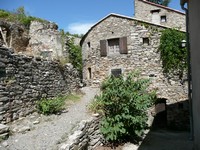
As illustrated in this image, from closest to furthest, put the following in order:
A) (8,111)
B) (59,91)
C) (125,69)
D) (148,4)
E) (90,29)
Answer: (8,111) → (59,91) → (125,69) → (90,29) → (148,4)

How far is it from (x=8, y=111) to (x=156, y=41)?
9425mm

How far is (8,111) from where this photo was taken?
25.8 ft

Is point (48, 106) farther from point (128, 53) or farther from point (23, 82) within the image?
point (128, 53)

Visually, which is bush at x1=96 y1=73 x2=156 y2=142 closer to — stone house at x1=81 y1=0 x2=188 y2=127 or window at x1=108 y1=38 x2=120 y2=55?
stone house at x1=81 y1=0 x2=188 y2=127

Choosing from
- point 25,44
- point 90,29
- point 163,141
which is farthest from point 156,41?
point 25,44

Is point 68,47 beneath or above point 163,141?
above

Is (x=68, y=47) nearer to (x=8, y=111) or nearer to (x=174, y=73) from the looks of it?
(x=174, y=73)

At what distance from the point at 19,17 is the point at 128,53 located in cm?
792

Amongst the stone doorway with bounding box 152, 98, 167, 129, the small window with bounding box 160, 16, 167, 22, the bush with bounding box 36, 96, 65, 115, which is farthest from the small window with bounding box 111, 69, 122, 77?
the bush with bounding box 36, 96, 65, 115

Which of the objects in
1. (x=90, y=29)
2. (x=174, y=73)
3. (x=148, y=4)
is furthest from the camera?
(x=148, y=4)

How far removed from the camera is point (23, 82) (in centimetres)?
891

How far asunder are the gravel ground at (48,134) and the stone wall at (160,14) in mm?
10386

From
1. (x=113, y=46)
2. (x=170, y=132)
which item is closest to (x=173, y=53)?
(x=113, y=46)

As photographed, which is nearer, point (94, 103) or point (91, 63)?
point (94, 103)
